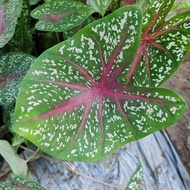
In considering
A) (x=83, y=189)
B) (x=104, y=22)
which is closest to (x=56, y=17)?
(x=104, y=22)

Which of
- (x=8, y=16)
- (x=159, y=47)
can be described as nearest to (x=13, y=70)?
(x=8, y=16)

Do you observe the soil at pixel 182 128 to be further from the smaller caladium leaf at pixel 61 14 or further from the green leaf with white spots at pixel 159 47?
the smaller caladium leaf at pixel 61 14

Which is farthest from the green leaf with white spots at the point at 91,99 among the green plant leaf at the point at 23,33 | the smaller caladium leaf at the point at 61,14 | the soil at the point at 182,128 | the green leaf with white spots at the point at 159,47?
the soil at the point at 182,128

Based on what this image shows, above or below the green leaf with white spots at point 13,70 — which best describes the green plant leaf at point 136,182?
below

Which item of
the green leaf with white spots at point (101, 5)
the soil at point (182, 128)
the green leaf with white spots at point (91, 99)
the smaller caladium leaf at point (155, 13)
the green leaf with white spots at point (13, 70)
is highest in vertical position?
the smaller caladium leaf at point (155, 13)

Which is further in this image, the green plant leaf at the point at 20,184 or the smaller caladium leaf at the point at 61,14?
the smaller caladium leaf at the point at 61,14

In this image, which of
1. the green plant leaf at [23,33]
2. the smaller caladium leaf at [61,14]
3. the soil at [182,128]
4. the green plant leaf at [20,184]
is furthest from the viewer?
the soil at [182,128]

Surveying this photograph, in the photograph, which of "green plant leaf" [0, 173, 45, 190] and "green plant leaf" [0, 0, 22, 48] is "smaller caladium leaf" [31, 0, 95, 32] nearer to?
"green plant leaf" [0, 0, 22, 48]
